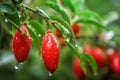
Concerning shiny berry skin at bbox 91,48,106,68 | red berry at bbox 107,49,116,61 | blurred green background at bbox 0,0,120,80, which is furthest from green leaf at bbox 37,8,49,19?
blurred green background at bbox 0,0,120,80

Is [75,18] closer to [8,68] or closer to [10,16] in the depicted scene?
[10,16]

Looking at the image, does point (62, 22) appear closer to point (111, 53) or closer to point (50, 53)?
point (50, 53)

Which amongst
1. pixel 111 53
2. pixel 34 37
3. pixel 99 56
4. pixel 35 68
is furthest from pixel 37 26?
pixel 35 68

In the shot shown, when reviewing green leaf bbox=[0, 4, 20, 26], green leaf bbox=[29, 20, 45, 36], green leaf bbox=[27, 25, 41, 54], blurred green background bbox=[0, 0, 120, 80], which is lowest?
blurred green background bbox=[0, 0, 120, 80]

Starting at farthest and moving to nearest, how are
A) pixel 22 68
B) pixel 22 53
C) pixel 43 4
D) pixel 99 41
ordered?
pixel 22 68 < pixel 99 41 < pixel 43 4 < pixel 22 53

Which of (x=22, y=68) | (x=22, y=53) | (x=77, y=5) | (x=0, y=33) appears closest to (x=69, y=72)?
(x=22, y=68)

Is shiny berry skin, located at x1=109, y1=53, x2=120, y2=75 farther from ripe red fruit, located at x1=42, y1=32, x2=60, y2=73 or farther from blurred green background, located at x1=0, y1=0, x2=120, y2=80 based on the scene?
ripe red fruit, located at x1=42, y1=32, x2=60, y2=73
